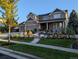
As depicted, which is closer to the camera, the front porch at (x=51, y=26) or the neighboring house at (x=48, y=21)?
the front porch at (x=51, y=26)

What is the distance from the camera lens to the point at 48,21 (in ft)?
140

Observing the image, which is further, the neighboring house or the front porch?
the neighboring house

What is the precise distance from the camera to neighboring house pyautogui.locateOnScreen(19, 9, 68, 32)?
132 ft

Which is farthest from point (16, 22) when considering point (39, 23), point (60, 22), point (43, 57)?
point (39, 23)

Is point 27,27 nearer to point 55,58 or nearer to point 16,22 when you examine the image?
point 16,22

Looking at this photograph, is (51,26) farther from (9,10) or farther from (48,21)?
(9,10)

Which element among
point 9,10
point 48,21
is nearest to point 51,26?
point 48,21

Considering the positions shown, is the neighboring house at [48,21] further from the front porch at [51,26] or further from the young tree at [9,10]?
the young tree at [9,10]

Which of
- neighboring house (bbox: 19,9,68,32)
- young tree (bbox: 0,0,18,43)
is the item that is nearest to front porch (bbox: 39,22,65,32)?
neighboring house (bbox: 19,9,68,32)

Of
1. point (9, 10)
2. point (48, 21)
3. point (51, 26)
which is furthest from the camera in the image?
point (48, 21)

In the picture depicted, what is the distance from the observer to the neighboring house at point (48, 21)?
40.3m

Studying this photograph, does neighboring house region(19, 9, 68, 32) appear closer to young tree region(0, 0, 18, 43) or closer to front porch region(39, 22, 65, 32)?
front porch region(39, 22, 65, 32)

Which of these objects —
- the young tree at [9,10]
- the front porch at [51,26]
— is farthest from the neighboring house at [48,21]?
the young tree at [9,10]

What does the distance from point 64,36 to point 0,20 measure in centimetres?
726
